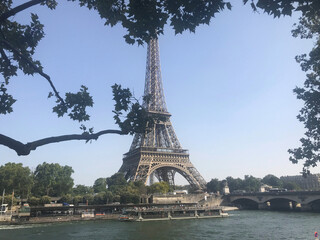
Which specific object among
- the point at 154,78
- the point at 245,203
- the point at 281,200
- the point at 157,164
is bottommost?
the point at 245,203

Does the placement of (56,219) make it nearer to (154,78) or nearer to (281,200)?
(154,78)

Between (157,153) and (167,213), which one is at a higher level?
(157,153)

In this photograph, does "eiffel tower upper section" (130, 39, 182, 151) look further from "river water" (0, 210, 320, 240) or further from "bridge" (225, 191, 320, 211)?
"river water" (0, 210, 320, 240)

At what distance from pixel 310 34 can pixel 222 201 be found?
80.8 meters

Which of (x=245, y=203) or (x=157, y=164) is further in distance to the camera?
(x=245, y=203)

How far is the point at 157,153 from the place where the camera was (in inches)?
2933

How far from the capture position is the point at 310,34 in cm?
1259

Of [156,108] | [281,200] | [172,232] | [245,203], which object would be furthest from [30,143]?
[245,203]

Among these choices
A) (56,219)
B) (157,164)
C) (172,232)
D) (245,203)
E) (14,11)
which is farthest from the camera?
(245,203)

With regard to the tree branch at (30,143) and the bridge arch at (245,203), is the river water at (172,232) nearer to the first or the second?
the tree branch at (30,143)

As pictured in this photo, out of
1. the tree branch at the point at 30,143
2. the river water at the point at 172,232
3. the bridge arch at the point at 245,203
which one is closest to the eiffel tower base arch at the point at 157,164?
the bridge arch at the point at 245,203

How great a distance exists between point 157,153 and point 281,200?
4286cm

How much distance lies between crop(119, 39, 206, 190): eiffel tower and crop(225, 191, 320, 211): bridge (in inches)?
672

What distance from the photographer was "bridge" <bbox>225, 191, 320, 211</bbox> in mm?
66219
